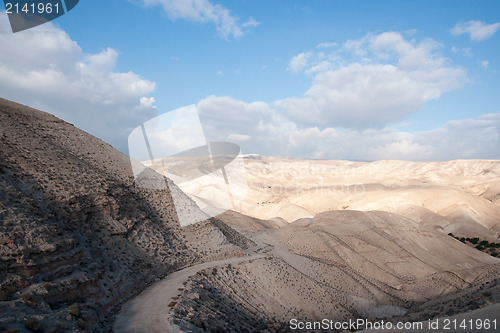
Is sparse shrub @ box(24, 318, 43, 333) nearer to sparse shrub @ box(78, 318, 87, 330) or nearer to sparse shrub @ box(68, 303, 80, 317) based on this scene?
sparse shrub @ box(78, 318, 87, 330)

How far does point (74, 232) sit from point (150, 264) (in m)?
3.76

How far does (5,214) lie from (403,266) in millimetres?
28328

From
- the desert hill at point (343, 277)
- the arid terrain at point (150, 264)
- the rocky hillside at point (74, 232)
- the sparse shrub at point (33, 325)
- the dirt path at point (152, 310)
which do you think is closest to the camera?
the sparse shrub at point (33, 325)

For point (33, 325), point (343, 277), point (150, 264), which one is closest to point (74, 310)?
point (33, 325)

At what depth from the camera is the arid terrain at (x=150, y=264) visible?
33.2ft

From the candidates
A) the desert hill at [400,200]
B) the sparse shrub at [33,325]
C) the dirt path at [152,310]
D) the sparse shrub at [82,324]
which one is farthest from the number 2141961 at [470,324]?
the desert hill at [400,200]

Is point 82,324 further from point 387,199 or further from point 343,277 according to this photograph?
point 387,199

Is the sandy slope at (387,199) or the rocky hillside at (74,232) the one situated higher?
the rocky hillside at (74,232)

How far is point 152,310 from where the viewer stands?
11.1m

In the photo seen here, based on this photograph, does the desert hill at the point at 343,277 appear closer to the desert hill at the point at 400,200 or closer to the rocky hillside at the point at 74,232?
the rocky hillside at the point at 74,232

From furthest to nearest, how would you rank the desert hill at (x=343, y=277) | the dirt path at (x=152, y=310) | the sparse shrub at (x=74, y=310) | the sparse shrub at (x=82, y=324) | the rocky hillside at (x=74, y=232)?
the desert hill at (x=343, y=277) → the dirt path at (x=152, y=310) → the rocky hillside at (x=74, y=232) → the sparse shrub at (x=74, y=310) → the sparse shrub at (x=82, y=324)

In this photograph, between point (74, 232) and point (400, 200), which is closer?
point (74, 232)

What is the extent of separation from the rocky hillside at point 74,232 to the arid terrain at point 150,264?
0.17 ft

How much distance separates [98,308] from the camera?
Result: 35.1 ft
